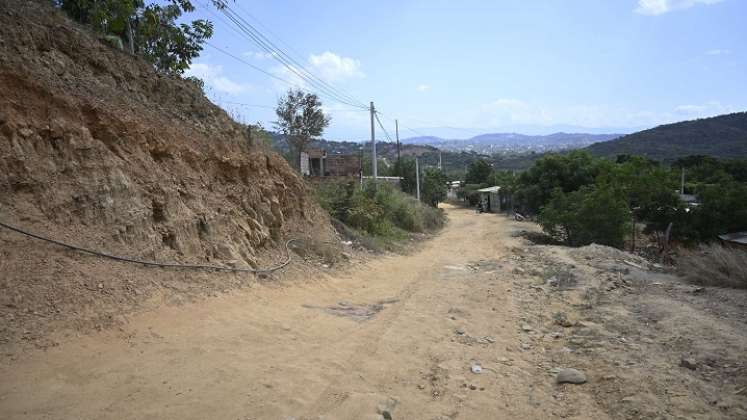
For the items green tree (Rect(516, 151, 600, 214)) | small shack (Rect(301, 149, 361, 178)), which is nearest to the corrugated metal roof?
green tree (Rect(516, 151, 600, 214))

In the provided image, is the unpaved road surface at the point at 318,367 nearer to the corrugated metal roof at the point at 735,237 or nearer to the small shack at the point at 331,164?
the corrugated metal roof at the point at 735,237

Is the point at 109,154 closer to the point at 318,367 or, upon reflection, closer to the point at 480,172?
the point at 318,367

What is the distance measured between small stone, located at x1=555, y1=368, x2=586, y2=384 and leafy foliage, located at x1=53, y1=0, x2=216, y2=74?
8.85m

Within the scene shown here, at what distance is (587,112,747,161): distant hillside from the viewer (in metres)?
59.1

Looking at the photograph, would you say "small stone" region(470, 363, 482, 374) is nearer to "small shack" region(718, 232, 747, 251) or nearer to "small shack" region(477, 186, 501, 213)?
"small shack" region(718, 232, 747, 251)

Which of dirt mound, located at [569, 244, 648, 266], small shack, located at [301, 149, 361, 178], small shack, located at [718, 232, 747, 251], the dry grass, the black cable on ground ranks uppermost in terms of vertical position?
small shack, located at [301, 149, 361, 178]

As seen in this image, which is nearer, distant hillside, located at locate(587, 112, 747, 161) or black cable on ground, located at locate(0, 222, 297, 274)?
black cable on ground, located at locate(0, 222, 297, 274)

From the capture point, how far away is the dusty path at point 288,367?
3479mm

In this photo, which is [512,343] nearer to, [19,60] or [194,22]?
[19,60]

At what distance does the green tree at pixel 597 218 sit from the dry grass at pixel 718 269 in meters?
8.46

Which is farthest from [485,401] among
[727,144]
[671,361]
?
[727,144]

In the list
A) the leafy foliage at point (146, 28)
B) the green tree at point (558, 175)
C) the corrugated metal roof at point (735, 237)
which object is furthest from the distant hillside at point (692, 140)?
the leafy foliage at point (146, 28)

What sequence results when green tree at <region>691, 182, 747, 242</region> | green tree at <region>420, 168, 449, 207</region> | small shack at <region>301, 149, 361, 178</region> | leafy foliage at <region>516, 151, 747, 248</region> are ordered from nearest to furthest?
green tree at <region>691, 182, 747, 242</region>
leafy foliage at <region>516, 151, 747, 248</region>
small shack at <region>301, 149, 361, 178</region>
green tree at <region>420, 168, 449, 207</region>

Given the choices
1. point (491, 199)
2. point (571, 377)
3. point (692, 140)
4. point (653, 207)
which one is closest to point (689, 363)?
point (571, 377)
